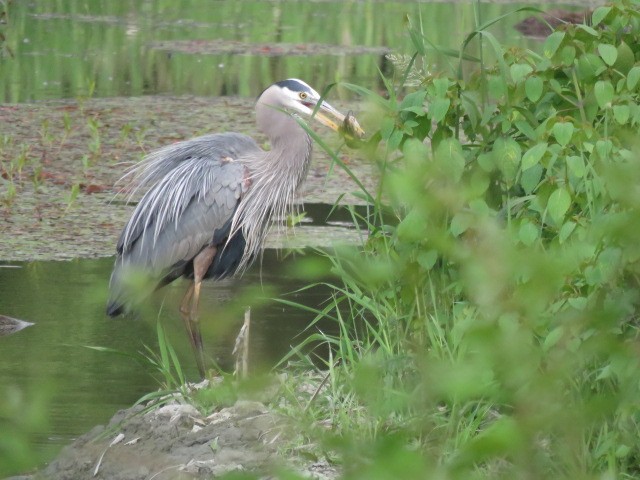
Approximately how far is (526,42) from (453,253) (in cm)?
1500

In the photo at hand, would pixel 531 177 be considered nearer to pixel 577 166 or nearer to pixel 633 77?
pixel 577 166

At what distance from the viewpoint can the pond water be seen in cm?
471

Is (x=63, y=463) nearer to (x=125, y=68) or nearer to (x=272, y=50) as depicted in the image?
(x=125, y=68)

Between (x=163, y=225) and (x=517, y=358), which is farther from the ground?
(x=517, y=358)

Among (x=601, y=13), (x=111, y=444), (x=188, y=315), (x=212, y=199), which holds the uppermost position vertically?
(x=601, y=13)

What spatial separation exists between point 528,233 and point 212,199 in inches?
85.8

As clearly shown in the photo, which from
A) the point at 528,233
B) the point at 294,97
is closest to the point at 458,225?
the point at 528,233

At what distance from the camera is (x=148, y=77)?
12.4 m

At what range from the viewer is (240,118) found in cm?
989

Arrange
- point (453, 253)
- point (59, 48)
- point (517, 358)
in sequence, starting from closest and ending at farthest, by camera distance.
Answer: point (517, 358) → point (453, 253) → point (59, 48)

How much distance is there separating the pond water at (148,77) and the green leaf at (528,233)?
0.68 meters

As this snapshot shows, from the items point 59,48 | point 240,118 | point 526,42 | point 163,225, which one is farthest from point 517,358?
point 526,42

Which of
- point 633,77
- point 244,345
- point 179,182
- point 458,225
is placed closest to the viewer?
point 458,225

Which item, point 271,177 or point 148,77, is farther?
point 148,77
